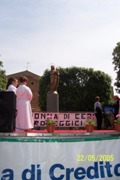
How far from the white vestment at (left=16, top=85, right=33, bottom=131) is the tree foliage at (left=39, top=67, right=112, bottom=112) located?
36704 mm

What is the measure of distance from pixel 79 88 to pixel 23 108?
38.4 metres

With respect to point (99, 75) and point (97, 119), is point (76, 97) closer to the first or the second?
point (99, 75)

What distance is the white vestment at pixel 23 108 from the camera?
6.75 meters

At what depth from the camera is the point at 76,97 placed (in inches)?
1727

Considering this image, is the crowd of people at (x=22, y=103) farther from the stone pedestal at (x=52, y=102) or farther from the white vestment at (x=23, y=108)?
the stone pedestal at (x=52, y=102)

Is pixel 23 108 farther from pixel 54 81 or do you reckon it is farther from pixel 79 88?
pixel 79 88

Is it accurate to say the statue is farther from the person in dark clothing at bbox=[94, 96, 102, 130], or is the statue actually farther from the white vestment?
the white vestment

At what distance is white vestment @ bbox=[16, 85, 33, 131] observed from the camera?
22.1 ft

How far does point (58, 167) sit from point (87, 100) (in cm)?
3967

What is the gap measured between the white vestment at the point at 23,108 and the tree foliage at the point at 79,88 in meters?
36.7

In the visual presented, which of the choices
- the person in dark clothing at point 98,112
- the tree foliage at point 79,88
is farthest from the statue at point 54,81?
the tree foliage at point 79,88

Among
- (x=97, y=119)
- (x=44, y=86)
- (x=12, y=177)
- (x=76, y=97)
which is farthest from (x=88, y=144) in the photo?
(x=44, y=86)

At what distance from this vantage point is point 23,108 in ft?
22.4
